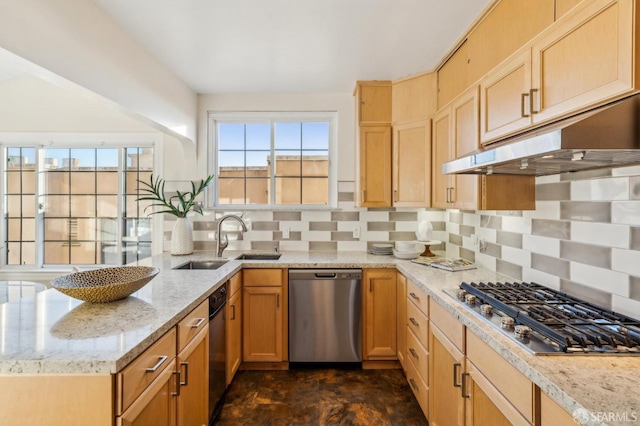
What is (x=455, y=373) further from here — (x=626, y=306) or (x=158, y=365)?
(x=158, y=365)

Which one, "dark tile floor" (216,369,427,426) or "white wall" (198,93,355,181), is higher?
"white wall" (198,93,355,181)

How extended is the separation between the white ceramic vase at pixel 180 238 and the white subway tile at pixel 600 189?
285 centimetres

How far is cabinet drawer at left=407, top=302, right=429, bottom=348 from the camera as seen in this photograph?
1.82 m

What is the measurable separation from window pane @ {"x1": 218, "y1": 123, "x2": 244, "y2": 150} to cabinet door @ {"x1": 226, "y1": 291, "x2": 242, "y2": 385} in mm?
1619

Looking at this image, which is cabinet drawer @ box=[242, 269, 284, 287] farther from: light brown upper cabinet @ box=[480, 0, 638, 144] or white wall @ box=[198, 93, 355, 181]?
light brown upper cabinet @ box=[480, 0, 638, 144]

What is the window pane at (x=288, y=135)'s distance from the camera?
3.15m

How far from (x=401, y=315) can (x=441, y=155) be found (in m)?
1.31

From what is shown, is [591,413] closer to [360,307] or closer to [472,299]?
[472,299]

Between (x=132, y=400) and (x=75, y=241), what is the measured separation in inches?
117

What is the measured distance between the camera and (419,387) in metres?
1.90

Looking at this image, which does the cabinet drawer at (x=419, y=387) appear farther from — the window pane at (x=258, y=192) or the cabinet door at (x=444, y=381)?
the window pane at (x=258, y=192)

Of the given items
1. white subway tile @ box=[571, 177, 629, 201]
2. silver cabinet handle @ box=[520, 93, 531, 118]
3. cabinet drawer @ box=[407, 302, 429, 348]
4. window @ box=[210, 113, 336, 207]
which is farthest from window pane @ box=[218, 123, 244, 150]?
white subway tile @ box=[571, 177, 629, 201]

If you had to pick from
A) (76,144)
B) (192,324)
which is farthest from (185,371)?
(76,144)

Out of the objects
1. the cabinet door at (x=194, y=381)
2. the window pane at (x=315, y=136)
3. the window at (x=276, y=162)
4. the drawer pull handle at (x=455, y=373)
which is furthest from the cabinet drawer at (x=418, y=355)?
the window pane at (x=315, y=136)
